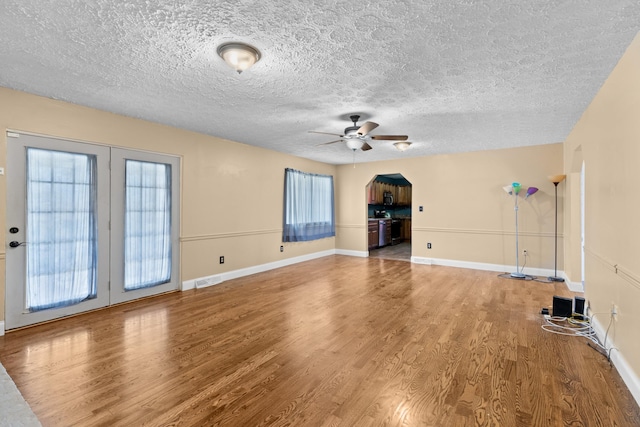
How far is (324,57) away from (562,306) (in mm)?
3733

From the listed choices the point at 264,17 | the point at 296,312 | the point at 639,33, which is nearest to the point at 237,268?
the point at 296,312

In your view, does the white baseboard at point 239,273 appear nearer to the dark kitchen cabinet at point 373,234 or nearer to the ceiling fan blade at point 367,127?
the dark kitchen cabinet at point 373,234

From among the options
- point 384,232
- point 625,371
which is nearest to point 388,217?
point 384,232

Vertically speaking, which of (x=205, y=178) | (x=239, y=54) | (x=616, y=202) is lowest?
(x=616, y=202)

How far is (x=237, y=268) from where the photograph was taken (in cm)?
557

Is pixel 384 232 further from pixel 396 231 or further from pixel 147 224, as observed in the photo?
pixel 147 224

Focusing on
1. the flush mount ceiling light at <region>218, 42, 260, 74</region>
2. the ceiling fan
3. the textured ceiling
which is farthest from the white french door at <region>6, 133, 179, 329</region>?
the ceiling fan

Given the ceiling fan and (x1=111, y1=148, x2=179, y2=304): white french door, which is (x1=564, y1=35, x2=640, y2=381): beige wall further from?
(x1=111, y1=148, x2=179, y2=304): white french door

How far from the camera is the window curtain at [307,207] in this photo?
6691 millimetres

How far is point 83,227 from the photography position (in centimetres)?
360

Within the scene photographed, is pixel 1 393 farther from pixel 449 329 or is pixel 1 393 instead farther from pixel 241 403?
pixel 449 329

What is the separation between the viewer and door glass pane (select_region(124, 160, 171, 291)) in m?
4.05

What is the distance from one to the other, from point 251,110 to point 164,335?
270cm

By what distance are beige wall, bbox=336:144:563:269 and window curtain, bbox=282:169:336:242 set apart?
1.43 meters
